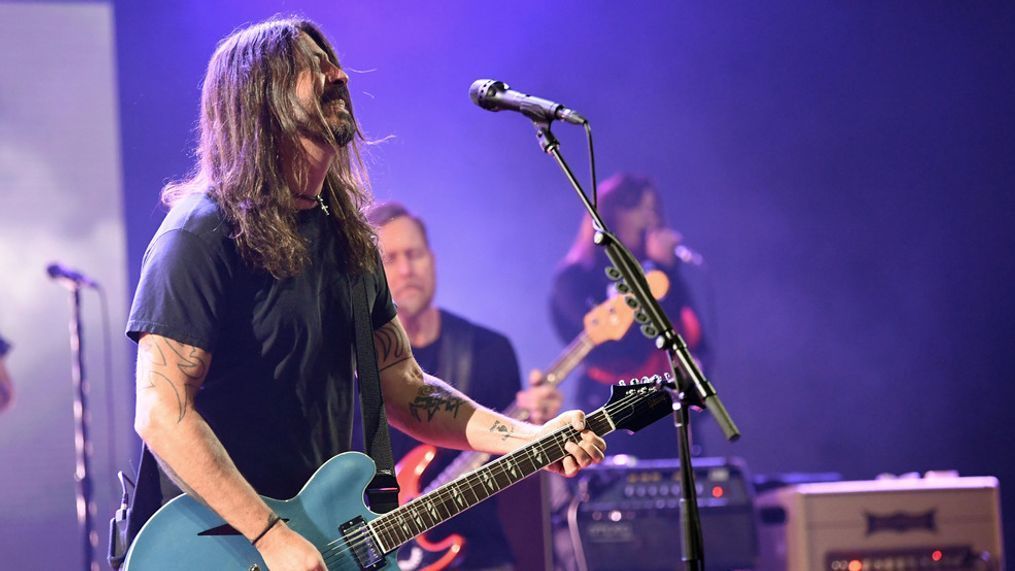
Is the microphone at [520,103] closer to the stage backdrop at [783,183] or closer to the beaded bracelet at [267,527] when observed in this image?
the beaded bracelet at [267,527]

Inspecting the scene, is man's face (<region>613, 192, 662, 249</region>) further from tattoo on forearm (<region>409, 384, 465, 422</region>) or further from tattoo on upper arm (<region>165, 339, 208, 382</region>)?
tattoo on upper arm (<region>165, 339, 208, 382</region>)

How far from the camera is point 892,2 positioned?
790 centimetres

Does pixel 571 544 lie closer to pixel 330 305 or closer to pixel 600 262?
pixel 600 262

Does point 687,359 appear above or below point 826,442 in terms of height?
below

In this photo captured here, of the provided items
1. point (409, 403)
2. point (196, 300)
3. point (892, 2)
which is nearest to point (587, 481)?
point (409, 403)

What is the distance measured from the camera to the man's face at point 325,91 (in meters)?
3.08

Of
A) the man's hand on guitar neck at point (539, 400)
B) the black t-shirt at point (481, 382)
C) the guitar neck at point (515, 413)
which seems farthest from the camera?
the man's hand on guitar neck at point (539, 400)

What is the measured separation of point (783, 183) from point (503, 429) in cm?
543

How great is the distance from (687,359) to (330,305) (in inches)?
41.8

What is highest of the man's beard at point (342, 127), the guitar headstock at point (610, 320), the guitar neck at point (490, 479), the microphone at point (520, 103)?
the guitar headstock at point (610, 320)

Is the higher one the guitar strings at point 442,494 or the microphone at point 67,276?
the microphone at point 67,276

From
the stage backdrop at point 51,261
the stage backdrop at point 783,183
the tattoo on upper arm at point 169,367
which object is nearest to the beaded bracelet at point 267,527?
the tattoo on upper arm at point 169,367

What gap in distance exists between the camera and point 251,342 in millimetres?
2871

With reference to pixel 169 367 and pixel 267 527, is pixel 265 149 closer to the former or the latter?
pixel 169 367
